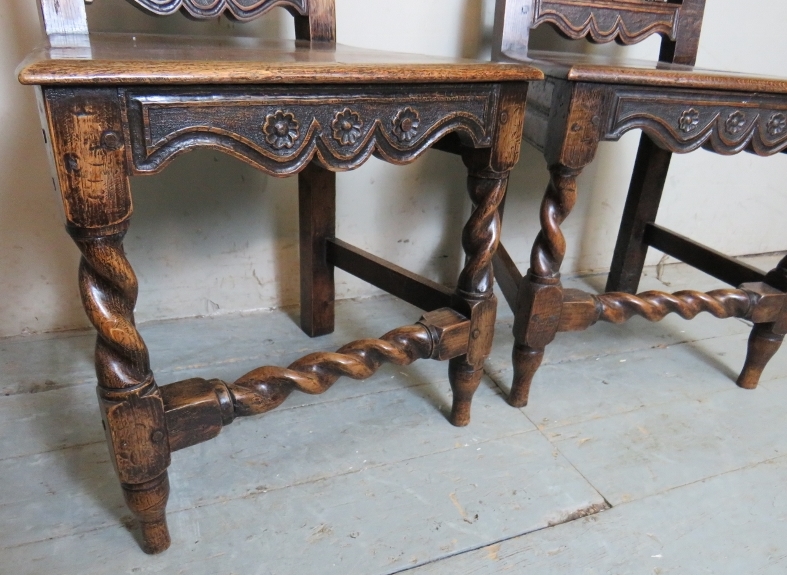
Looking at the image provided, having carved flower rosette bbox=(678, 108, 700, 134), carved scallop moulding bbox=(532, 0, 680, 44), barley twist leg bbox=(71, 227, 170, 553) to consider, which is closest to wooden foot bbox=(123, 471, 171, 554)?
barley twist leg bbox=(71, 227, 170, 553)

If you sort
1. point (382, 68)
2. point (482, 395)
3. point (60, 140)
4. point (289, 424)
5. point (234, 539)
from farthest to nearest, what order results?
point (482, 395) < point (289, 424) < point (234, 539) < point (382, 68) < point (60, 140)

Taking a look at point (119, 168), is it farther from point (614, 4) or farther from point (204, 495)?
point (614, 4)

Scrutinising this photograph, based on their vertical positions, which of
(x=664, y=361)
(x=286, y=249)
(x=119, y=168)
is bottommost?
(x=664, y=361)

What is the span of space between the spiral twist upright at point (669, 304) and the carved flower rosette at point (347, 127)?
54 centimetres

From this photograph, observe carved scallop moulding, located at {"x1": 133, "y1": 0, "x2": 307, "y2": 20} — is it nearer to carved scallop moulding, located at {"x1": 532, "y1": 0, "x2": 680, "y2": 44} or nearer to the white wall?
the white wall

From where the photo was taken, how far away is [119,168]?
1.87ft

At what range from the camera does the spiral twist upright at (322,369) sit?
75 cm

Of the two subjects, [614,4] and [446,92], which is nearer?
[446,92]

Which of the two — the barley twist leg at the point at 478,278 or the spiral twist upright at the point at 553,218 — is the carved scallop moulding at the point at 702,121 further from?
the barley twist leg at the point at 478,278

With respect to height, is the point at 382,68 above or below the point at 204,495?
above

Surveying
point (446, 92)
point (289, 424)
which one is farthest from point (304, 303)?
point (446, 92)

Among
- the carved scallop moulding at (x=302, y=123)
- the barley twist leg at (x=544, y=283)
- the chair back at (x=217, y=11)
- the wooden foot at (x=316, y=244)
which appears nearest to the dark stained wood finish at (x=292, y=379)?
the barley twist leg at (x=544, y=283)

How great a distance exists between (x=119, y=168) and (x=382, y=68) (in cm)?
29

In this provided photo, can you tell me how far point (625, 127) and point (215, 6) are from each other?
67cm
